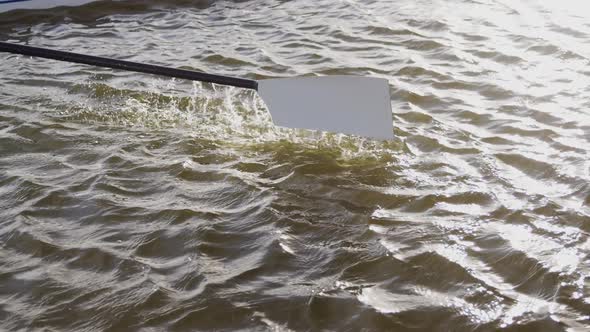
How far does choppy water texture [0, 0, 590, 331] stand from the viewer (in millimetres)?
2572

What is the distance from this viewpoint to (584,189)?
3.16 metres

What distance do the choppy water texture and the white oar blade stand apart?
168mm

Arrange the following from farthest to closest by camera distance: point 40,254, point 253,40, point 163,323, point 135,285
→ 1. point 253,40
2. point 40,254
3. point 135,285
4. point 163,323

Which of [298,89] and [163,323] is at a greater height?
[298,89]

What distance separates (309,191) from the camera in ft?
11.3

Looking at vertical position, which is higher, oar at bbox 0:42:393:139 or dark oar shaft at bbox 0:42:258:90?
dark oar shaft at bbox 0:42:258:90

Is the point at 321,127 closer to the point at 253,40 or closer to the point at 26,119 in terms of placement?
the point at 26,119

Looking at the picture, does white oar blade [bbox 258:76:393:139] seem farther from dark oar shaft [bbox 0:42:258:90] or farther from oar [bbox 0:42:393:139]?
dark oar shaft [bbox 0:42:258:90]

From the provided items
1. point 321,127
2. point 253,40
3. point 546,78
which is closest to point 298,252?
point 321,127

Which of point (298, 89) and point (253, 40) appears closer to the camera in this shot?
point (298, 89)

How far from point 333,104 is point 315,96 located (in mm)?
113

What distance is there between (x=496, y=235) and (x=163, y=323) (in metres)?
1.25

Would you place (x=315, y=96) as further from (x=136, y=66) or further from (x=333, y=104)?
(x=136, y=66)

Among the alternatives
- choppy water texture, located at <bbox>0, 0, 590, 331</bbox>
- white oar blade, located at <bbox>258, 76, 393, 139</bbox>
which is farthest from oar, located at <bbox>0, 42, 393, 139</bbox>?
choppy water texture, located at <bbox>0, 0, 590, 331</bbox>
